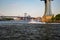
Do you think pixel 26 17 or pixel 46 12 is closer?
pixel 46 12

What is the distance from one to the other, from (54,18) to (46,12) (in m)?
3.46

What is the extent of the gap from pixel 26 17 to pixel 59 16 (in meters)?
37.6

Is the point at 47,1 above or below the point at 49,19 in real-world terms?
above

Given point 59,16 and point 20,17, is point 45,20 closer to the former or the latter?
point 59,16

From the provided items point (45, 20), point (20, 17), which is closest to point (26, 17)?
point (20, 17)

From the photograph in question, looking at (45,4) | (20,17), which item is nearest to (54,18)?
(45,4)

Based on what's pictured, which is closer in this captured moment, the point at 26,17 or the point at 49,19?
the point at 49,19

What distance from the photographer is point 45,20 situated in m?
63.0

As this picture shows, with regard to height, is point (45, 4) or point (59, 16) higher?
point (45, 4)

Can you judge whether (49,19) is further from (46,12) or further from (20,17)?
(20,17)

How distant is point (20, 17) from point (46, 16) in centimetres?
3319

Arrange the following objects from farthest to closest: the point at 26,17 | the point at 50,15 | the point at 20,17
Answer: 1. the point at 26,17
2. the point at 20,17
3. the point at 50,15

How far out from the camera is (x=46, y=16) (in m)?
60.8

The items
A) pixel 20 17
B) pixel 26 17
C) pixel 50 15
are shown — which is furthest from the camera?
pixel 26 17
